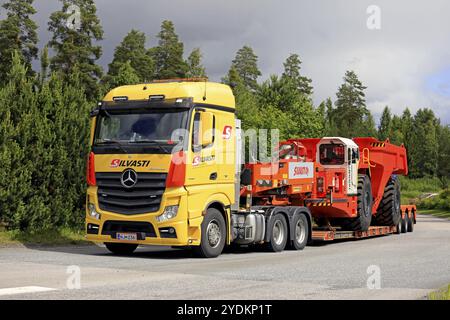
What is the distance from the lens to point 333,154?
67.3 feet

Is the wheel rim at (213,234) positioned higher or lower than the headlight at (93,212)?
lower

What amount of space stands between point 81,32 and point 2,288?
51387 millimetres

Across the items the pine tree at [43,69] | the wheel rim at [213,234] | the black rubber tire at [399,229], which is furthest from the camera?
the black rubber tire at [399,229]

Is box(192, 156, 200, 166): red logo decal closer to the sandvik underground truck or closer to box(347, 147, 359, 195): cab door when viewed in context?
the sandvik underground truck

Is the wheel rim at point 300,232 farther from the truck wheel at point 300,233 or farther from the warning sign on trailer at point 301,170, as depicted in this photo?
the warning sign on trailer at point 301,170

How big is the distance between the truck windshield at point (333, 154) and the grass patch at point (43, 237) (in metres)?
7.88

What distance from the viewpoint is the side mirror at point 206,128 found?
1396cm

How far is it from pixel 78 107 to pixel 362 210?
30.9ft

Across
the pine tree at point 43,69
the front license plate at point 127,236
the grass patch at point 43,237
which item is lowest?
the grass patch at point 43,237

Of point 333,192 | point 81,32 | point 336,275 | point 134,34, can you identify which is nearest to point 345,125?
point 134,34

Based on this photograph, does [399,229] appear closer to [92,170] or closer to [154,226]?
[154,226]

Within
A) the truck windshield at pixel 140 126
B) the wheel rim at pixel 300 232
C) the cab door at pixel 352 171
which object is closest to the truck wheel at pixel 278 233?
the wheel rim at pixel 300 232

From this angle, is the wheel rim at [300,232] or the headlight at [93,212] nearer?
the headlight at [93,212]

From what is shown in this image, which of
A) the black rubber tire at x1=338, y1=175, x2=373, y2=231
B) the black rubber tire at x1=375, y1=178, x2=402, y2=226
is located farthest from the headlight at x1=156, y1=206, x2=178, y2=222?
the black rubber tire at x1=375, y1=178, x2=402, y2=226
